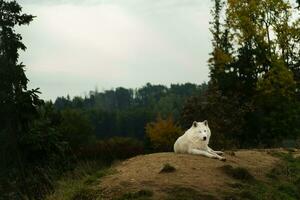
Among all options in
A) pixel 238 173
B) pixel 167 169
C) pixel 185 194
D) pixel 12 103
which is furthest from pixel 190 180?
pixel 12 103

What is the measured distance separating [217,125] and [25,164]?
12.7 m

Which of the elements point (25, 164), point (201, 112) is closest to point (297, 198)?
point (25, 164)

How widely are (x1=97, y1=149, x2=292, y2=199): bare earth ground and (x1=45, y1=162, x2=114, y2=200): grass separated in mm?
270

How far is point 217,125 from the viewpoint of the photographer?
3719cm

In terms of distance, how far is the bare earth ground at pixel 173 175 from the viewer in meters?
14.2

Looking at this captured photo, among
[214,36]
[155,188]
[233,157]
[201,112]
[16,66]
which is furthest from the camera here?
[214,36]

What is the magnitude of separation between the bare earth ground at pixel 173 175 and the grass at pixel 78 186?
270 millimetres

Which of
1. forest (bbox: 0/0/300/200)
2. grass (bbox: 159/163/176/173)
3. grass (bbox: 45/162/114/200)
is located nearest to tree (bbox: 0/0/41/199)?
forest (bbox: 0/0/300/200)

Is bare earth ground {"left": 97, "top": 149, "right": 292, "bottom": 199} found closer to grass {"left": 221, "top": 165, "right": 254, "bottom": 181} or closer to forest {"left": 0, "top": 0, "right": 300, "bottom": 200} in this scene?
grass {"left": 221, "top": 165, "right": 254, "bottom": 181}

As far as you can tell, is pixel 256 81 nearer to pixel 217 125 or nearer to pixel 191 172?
pixel 217 125

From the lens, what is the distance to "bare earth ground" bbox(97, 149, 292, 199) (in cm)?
1421

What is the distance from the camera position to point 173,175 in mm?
15352

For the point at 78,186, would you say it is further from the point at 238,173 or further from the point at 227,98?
the point at 227,98

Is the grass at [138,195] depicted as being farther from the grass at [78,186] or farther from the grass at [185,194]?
the grass at [78,186]
